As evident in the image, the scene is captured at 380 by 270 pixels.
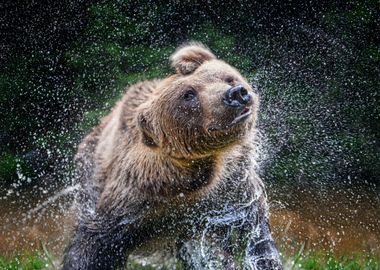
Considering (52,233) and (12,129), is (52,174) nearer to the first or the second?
(12,129)

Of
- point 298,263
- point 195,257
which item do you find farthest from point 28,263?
point 298,263

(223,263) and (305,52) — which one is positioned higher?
(223,263)

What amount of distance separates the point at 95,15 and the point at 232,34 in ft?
5.83

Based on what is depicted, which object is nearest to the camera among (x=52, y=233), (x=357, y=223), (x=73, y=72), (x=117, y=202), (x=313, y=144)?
(x=117, y=202)

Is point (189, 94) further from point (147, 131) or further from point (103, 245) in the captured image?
point (103, 245)

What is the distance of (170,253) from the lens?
5035 millimetres

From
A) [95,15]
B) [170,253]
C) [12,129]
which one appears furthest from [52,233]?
[95,15]

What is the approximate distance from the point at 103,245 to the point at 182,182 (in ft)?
2.36

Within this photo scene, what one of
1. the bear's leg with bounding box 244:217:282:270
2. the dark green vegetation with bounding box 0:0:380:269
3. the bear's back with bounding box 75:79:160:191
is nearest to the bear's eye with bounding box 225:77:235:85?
the bear's back with bounding box 75:79:160:191

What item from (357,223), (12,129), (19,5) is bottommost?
(357,223)

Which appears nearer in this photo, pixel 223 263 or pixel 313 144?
pixel 223 263

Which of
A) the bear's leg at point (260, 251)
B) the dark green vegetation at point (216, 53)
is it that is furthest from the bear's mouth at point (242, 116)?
the dark green vegetation at point (216, 53)

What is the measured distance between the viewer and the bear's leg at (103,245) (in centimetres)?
457

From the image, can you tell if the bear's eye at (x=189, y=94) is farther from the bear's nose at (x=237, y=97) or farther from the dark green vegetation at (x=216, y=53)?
the dark green vegetation at (x=216, y=53)
